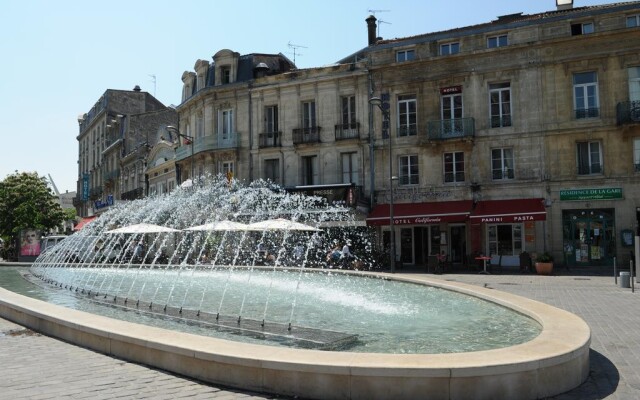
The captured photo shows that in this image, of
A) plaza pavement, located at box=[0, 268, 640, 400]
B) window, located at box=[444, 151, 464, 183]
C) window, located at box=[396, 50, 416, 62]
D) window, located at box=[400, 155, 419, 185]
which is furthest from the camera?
window, located at box=[396, 50, 416, 62]

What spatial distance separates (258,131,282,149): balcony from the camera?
31.0m

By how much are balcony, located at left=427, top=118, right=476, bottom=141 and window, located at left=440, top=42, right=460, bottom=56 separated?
11.4 ft

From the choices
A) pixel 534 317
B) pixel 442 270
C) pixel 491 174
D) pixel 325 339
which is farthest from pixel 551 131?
pixel 325 339

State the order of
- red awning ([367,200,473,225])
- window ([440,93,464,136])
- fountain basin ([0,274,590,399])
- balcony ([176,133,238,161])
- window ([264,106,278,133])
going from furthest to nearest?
balcony ([176,133,238,161]), window ([264,106,278,133]), window ([440,93,464,136]), red awning ([367,200,473,225]), fountain basin ([0,274,590,399])

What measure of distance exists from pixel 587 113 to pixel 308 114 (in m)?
14.5

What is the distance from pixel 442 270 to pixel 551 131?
8.37 metres

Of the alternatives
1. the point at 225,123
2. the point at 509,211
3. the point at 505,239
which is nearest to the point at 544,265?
the point at 509,211

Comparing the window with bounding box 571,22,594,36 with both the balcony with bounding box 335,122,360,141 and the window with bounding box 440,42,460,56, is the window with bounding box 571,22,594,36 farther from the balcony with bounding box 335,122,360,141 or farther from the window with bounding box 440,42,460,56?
the balcony with bounding box 335,122,360,141

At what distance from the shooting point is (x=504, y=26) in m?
25.5

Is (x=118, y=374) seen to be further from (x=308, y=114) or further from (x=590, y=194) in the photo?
(x=308, y=114)

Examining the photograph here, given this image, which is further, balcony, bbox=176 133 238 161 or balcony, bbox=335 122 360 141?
balcony, bbox=176 133 238 161

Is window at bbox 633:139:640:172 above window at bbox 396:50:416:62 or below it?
below

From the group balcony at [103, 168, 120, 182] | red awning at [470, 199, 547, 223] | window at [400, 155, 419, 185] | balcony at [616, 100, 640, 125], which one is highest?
balcony at [103, 168, 120, 182]

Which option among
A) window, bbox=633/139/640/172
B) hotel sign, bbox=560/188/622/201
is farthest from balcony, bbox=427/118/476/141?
window, bbox=633/139/640/172
